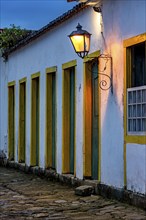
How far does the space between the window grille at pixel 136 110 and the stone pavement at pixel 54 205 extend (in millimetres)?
1237

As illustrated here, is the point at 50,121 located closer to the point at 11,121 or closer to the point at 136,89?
the point at 11,121

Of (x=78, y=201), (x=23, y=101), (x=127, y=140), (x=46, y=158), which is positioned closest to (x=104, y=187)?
(x=78, y=201)

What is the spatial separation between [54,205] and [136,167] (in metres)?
1.60

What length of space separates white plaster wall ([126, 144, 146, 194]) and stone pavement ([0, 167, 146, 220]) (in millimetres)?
341

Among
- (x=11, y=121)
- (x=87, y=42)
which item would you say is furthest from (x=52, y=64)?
(x=11, y=121)

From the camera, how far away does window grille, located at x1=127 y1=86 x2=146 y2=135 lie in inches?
342

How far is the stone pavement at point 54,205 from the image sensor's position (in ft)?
26.9

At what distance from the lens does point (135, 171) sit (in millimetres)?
8711

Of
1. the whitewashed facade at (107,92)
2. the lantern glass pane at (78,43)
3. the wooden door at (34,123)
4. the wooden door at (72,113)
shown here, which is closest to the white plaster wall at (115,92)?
the whitewashed facade at (107,92)

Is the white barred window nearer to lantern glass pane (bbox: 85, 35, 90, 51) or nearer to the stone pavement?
lantern glass pane (bbox: 85, 35, 90, 51)

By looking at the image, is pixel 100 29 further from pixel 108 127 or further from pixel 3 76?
pixel 3 76

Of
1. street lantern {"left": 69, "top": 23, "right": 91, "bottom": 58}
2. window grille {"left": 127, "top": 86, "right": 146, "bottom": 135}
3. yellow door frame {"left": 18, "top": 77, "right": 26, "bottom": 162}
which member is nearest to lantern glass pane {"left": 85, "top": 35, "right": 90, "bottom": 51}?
street lantern {"left": 69, "top": 23, "right": 91, "bottom": 58}

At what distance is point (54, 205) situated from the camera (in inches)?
366

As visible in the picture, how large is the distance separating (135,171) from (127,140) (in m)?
0.58
